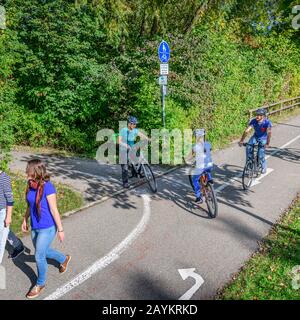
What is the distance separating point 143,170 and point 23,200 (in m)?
3.14

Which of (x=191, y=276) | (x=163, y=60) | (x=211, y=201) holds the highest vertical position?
(x=163, y=60)

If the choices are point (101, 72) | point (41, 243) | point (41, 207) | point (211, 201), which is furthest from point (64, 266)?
point (101, 72)

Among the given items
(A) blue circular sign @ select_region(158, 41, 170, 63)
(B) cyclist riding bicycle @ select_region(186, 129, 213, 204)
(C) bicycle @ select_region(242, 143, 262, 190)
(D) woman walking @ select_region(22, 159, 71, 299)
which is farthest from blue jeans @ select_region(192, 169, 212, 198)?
(A) blue circular sign @ select_region(158, 41, 170, 63)

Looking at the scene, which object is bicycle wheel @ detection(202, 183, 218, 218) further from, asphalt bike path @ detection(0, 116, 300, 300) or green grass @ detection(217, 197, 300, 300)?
green grass @ detection(217, 197, 300, 300)

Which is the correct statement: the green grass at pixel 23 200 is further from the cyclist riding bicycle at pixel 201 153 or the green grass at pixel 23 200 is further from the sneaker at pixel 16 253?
the cyclist riding bicycle at pixel 201 153

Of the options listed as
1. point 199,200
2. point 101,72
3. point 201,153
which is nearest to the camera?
point 201,153

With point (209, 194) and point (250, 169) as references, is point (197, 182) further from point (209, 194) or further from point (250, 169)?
point (250, 169)

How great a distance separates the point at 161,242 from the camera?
6.51m

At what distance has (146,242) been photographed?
651 centimetres

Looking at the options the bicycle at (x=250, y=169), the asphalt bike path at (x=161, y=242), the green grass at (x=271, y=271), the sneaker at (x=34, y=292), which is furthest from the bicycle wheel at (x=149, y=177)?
the sneaker at (x=34, y=292)

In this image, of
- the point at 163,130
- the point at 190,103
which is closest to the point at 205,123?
the point at 190,103

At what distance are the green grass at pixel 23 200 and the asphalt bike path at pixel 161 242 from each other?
0.44 metres

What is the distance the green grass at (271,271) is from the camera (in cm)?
503
